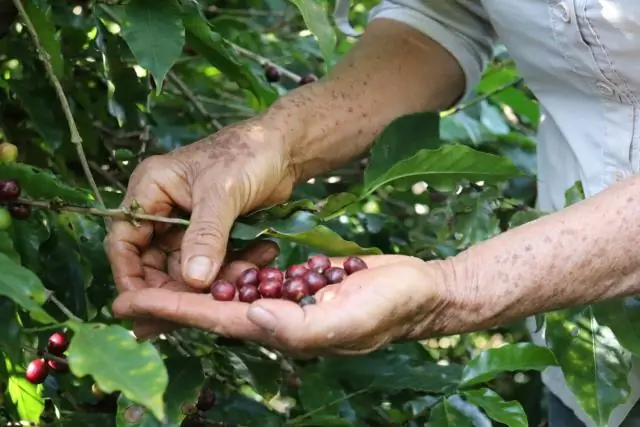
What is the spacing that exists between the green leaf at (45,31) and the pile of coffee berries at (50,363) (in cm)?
35

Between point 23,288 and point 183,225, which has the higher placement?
point 23,288

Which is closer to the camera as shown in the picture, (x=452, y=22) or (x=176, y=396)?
(x=176, y=396)

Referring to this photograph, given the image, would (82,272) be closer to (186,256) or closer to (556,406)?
(186,256)

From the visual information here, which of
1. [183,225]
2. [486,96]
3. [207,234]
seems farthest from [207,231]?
[486,96]

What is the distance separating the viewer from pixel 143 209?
115cm

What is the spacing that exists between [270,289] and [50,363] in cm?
37

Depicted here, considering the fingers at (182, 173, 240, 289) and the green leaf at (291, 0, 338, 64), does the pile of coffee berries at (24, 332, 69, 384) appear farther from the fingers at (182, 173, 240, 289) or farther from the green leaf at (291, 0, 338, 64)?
the green leaf at (291, 0, 338, 64)

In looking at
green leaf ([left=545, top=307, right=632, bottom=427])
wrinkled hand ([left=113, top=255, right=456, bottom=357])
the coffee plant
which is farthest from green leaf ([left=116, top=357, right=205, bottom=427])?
green leaf ([left=545, top=307, right=632, bottom=427])

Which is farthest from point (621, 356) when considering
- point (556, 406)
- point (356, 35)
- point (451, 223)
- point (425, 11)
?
point (356, 35)

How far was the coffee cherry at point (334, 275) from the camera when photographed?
104 centimetres

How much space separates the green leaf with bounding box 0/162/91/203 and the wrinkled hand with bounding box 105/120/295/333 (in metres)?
0.08

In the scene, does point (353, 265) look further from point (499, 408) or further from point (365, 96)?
point (365, 96)

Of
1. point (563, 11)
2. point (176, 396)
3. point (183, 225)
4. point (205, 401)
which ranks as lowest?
point (205, 401)

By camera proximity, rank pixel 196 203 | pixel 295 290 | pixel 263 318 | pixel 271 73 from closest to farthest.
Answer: pixel 263 318, pixel 295 290, pixel 196 203, pixel 271 73
